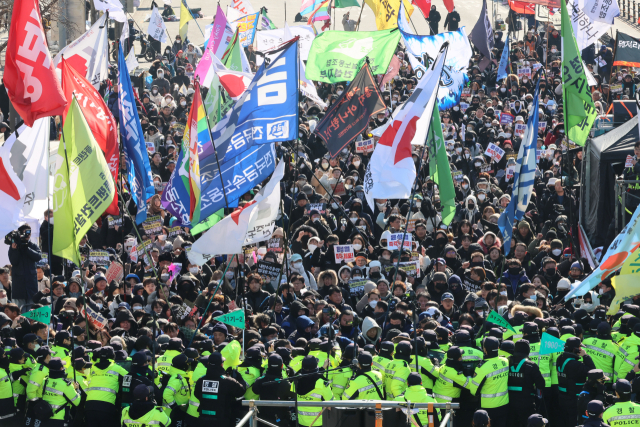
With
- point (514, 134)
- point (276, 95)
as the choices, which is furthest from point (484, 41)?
point (276, 95)

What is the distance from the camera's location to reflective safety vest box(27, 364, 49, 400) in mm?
→ 10219

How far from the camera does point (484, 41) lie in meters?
26.2

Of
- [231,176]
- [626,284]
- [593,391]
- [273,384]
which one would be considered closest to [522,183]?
[626,284]

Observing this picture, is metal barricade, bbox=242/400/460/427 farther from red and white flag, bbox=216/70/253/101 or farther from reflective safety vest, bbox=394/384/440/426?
red and white flag, bbox=216/70/253/101

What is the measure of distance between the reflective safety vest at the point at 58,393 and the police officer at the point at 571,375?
5.39 m

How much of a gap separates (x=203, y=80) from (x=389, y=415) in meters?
12.2

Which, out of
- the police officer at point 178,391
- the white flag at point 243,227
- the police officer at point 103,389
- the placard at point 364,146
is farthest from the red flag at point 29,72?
the placard at point 364,146

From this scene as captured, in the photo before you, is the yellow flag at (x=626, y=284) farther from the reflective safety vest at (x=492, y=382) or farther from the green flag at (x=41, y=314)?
the green flag at (x=41, y=314)

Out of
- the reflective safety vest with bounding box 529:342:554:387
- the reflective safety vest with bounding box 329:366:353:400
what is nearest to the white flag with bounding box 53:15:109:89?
the reflective safety vest with bounding box 329:366:353:400

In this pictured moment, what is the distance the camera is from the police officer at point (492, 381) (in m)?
9.78

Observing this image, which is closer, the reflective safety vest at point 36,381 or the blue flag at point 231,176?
the reflective safety vest at point 36,381

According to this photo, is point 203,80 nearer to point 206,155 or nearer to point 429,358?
point 206,155

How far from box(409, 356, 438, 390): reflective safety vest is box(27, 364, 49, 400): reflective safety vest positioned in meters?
4.06

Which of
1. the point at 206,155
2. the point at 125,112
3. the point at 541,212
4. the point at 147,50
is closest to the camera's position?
the point at 206,155
